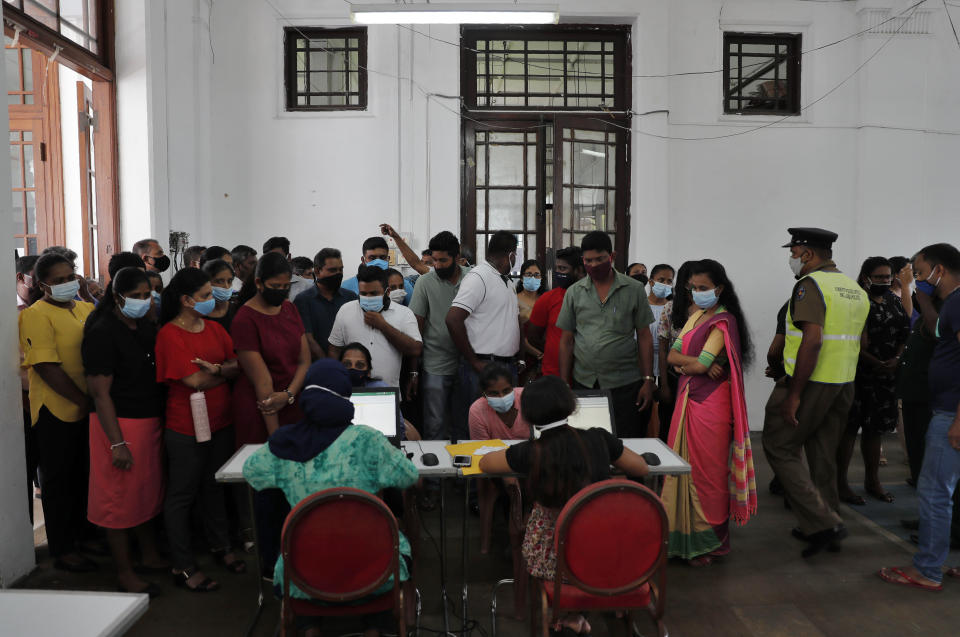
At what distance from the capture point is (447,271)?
4.30 meters

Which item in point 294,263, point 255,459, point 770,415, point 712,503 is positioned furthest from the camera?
point 294,263

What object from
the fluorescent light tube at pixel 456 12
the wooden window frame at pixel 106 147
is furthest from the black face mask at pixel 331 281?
the wooden window frame at pixel 106 147

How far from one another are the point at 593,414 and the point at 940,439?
161cm

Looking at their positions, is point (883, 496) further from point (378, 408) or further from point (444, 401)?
point (378, 408)

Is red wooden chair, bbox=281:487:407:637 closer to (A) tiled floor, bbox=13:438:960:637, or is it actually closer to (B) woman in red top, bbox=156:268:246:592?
(A) tiled floor, bbox=13:438:960:637

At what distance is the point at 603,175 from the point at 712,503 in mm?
3902

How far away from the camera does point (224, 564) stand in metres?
3.47

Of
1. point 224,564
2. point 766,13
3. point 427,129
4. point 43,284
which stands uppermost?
point 766,13

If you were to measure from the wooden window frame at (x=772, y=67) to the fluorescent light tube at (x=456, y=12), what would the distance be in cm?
260

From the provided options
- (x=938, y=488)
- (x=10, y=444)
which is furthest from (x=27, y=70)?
(x=938, y=488)

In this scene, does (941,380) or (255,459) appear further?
(941,380)

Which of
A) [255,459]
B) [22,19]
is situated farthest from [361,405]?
[22,19]

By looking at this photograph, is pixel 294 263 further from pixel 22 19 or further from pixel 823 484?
pixel 823 484

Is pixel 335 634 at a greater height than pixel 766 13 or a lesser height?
lesser
